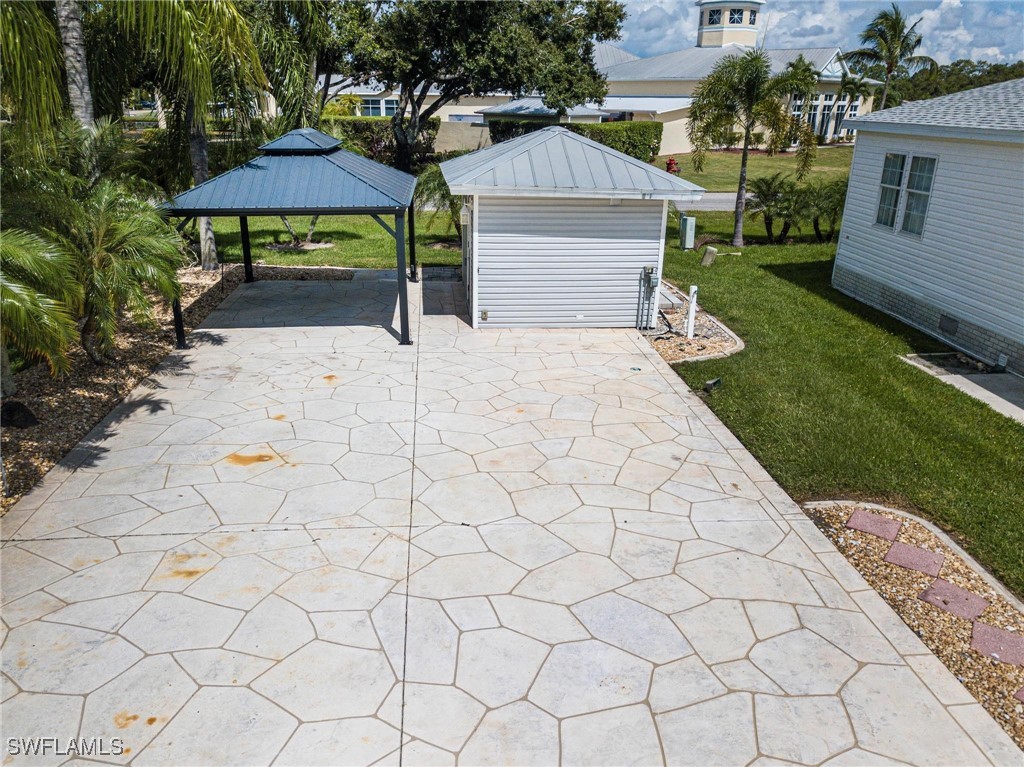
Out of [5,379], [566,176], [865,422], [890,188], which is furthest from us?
[890,188]

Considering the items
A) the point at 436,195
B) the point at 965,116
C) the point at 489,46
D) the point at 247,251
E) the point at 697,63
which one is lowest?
the point at 247,251

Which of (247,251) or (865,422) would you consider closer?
(865,422)

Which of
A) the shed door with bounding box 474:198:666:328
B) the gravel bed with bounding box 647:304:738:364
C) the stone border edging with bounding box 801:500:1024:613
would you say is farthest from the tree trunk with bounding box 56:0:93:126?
the stone border edging with bounding box 801:500:1024:613

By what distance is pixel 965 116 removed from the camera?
11.3m

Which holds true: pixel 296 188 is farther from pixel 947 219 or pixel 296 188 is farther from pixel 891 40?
pixel 891 40

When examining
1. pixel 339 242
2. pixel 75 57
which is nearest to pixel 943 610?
pixel 75 57

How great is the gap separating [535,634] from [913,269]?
1047 centimetres

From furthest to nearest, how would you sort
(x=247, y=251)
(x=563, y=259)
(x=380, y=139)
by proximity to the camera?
(x=380, y=139) → (x=247, y=251) → (x=563, y=259)

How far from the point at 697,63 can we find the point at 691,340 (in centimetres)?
4482

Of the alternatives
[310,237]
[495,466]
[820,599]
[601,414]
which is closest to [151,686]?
[495,466]

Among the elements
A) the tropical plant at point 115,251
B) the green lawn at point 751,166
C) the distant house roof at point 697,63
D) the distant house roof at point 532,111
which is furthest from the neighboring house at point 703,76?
the tropical plant at point 115,251

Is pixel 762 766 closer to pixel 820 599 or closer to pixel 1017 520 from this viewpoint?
pixel 820 599

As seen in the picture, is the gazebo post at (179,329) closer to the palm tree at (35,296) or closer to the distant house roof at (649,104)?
the palm tree at (35,296)

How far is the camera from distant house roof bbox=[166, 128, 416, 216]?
1028 cm
